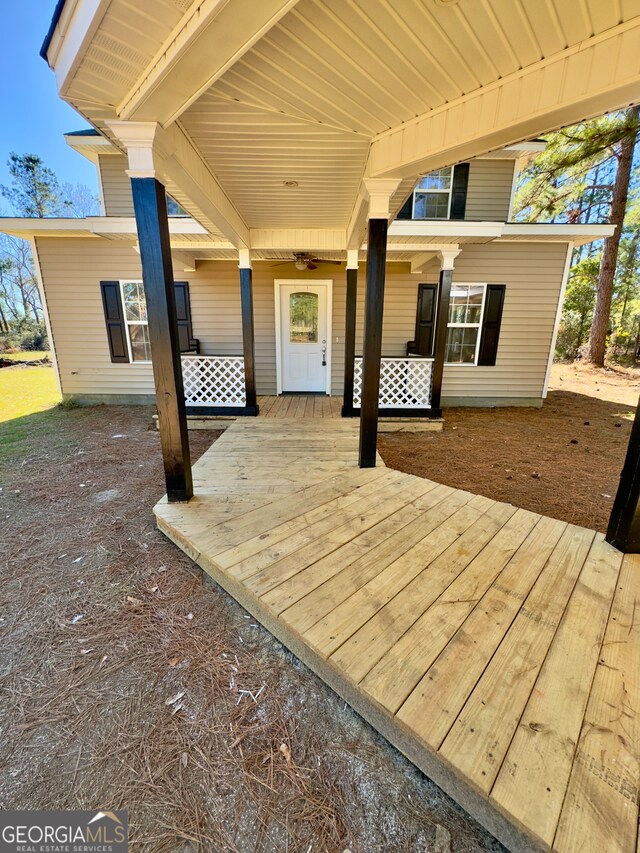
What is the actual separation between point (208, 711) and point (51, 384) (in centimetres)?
1046

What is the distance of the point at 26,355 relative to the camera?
14.3 meters

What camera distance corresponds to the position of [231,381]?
5789 millimetres

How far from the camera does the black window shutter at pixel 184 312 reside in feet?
21.9

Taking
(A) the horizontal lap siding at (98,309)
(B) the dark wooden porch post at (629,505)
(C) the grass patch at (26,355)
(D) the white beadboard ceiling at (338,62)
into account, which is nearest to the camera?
(D) the white beadboard ceiling at (338,62)

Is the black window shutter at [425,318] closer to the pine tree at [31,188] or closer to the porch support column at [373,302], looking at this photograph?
the porch support column at [373,302]

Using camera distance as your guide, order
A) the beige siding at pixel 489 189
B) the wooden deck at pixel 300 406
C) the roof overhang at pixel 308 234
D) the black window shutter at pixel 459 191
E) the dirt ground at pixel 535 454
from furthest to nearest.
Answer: the beige siding at pixel 489 189 < the black window shutter at pixel 459 191 < the wooden deck at pixel 300 406 < the roof overhang at pixel 308 234 < the dirt ground at pixel 535 454

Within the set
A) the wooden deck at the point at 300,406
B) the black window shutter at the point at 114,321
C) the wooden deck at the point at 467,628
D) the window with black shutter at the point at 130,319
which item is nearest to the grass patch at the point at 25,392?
the black window shutter at the point at 114,321

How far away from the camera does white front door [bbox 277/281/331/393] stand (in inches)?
266

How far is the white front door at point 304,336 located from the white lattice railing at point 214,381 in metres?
1.48

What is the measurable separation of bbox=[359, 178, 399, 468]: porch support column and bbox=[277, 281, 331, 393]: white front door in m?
3.82

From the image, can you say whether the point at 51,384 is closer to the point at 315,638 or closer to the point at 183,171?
the point at 183,171

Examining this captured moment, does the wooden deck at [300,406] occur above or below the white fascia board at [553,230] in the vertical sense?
below

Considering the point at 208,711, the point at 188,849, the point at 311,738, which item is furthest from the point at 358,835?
the point at 208,711

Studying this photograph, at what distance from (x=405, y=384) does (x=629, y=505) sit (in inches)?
158
